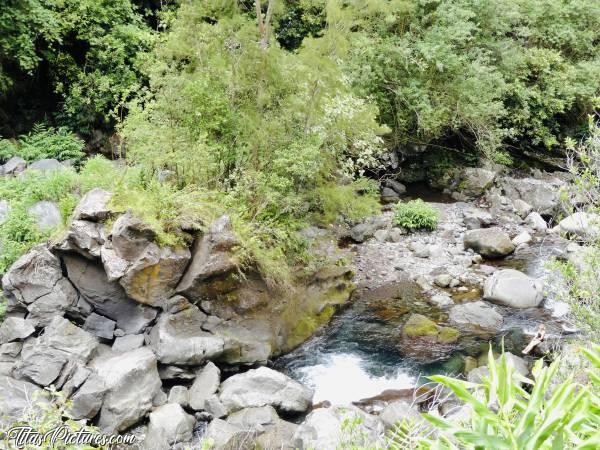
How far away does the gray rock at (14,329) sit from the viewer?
7.73 metres

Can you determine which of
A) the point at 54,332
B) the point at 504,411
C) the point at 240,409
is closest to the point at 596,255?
the point at 504,411

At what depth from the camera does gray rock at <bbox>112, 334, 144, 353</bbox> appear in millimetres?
8133

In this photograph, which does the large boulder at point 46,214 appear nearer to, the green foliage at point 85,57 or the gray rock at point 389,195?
the green foliage at point 85,57

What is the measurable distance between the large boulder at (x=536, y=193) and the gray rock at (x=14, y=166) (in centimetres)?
1579

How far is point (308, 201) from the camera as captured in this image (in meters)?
11.1

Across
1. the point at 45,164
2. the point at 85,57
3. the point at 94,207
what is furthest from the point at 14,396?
the point at 85,57

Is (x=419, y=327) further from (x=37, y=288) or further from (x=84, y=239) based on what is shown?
(x=37, y=288)

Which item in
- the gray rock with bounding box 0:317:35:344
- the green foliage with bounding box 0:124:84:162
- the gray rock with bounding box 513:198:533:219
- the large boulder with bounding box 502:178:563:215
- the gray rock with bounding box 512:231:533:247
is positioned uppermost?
the green foliage with bounding box 0:124:84:162

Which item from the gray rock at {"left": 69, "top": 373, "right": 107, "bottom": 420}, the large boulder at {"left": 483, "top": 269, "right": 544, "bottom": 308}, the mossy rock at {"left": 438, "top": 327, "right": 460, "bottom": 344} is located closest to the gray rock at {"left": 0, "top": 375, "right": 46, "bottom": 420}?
the gray rock at {"left": 69, "top": 373, "right": 107, "bottom": 420}

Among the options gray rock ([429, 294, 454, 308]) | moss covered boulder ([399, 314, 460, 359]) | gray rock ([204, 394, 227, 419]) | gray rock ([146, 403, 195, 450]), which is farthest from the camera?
gray rock ([429, 294, 454, 308])

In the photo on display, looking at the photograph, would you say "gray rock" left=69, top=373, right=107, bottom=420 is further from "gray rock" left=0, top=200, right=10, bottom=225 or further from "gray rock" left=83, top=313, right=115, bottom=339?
"gray rock" left=0, top=200, right=10, bottom=225

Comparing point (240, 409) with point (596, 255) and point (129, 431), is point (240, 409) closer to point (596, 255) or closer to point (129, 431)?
point (129, 431)

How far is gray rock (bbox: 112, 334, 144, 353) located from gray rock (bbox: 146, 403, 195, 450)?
1.37 m

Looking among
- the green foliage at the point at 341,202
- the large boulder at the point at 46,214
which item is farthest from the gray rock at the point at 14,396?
the green foliage at the point at 341,202
